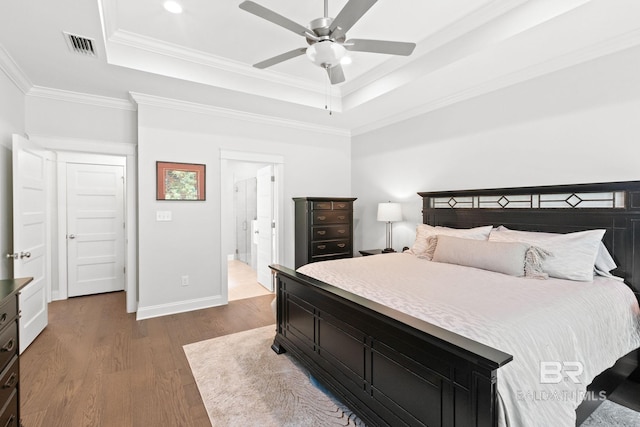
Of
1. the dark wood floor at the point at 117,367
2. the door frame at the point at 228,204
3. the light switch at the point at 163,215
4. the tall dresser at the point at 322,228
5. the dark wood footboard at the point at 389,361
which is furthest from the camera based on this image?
the tall dresser at the point at 322,228

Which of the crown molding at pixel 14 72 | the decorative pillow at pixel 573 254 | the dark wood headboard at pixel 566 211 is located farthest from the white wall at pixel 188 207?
the decorative pillow at pixel 573 254

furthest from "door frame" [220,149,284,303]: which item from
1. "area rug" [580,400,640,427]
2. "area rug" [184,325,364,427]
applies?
"area rug" [580,400,640,427]

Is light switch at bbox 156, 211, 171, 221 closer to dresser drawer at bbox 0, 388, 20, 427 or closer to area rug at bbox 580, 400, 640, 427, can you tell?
dresser drawer at bbox 0, 388, 20, 427

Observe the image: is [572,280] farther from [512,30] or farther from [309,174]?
[309,174]

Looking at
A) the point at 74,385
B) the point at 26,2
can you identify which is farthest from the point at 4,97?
the point at 74,385

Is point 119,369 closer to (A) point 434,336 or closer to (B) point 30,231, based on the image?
(B) point 30,231

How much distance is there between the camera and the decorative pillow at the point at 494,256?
7.81 feet

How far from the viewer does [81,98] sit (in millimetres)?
3598

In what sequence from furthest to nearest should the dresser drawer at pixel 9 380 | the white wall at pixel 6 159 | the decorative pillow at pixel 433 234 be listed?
the decorative pillow at pixel 433 234, the white wall at pixel 6 159, the dresser drawer at pixel 9 380

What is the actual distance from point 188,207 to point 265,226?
1.32 meters

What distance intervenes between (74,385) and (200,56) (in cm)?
310

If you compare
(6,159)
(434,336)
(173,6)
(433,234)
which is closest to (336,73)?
(173,6)

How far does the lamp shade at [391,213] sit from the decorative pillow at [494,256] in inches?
48.7

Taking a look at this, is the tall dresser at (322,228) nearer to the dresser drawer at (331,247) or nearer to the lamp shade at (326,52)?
the dresser drawer at (331,247)
